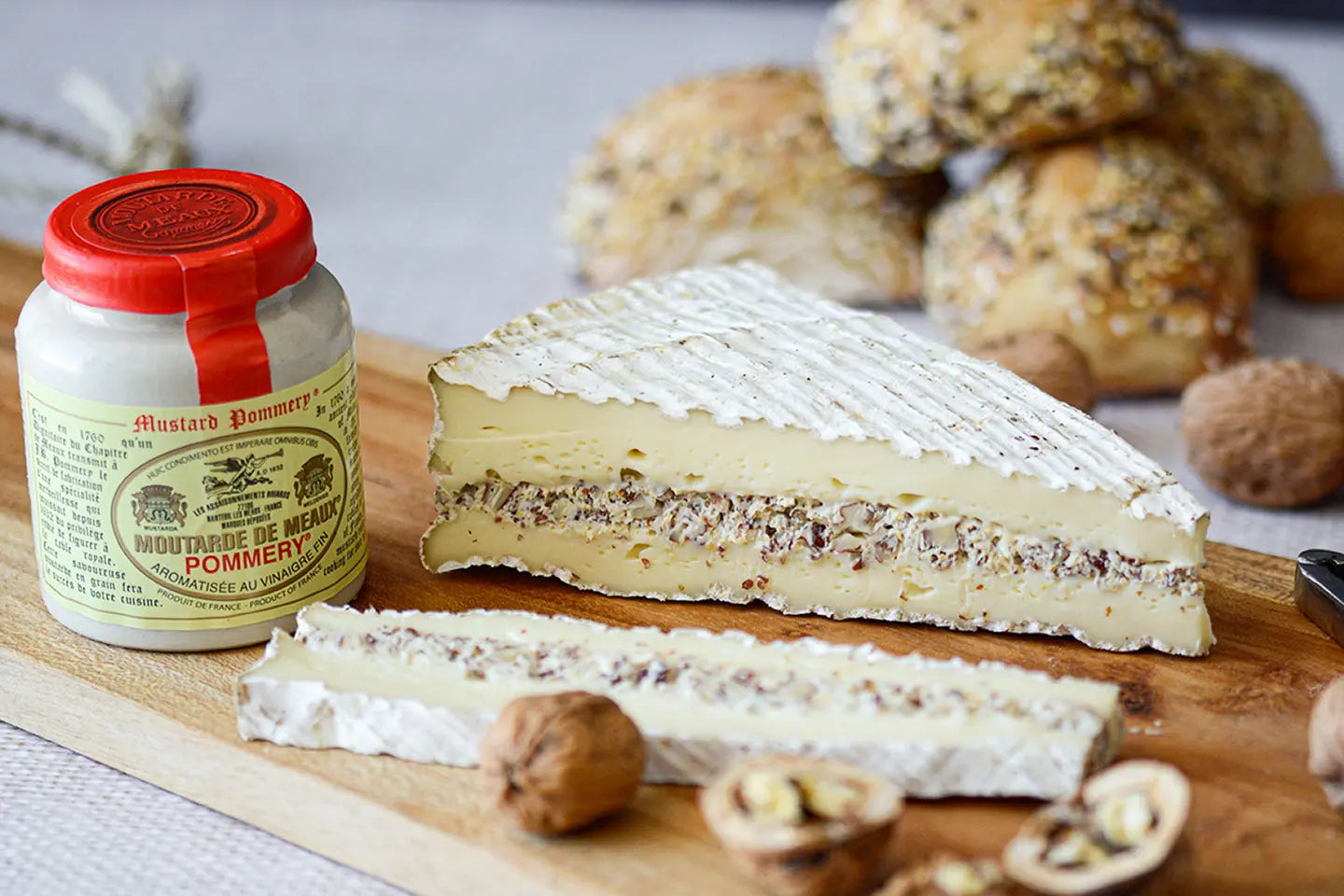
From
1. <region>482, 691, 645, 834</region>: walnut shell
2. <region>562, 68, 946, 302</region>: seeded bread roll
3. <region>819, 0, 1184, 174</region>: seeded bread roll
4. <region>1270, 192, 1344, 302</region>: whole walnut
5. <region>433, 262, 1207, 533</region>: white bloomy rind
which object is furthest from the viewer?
<region>1270, 192, 1344, 302</region>: whole walnut

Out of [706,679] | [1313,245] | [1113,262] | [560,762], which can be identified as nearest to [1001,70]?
[1113,262]

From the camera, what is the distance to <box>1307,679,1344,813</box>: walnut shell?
5.38 feet

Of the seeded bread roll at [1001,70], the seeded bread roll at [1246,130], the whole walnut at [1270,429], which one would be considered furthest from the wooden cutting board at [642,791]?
the seeded bread roll at [1246,130]

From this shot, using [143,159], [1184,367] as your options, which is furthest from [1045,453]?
[143,159]

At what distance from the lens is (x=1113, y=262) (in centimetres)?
275

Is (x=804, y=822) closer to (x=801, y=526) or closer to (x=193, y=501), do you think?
(x=801, y=526)

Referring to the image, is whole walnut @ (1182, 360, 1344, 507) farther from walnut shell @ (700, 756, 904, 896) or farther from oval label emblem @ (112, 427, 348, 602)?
oval label emblem @ (112, 427, 348, 602)

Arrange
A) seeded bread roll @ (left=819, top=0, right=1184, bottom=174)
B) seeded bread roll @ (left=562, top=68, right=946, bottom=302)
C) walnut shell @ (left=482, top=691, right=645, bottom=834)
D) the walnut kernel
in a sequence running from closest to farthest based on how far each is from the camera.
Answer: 1. the walnut kernel
2. walnut shell @ (left=482, top=691, right=645, bottom=834)
3. seeded bread roll @ (left=819, top=0, right=1184, bottom=174)
4. seeded bread roll @ (left=562, top=68, right=946, bottom=302)

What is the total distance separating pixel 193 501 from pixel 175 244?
0.29m

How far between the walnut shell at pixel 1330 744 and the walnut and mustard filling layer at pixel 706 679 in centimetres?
22

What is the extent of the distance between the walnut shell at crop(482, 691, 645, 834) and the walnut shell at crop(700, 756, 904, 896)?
111 millimetres

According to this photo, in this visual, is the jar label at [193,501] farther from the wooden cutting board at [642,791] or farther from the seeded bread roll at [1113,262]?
the seeded bread roll at [1113,262]

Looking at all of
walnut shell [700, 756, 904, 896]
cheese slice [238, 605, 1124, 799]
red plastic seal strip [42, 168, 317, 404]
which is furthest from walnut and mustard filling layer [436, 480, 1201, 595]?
walnut shell [700, 756, 904, 896]

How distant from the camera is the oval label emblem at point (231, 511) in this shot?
5.83 feet
